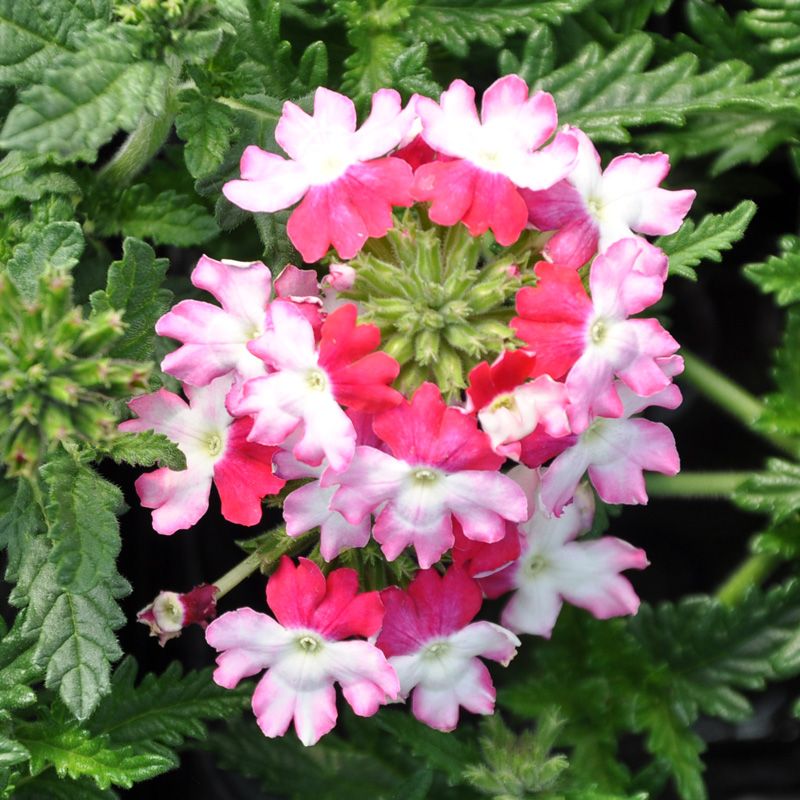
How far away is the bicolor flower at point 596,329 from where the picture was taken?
3.40ft

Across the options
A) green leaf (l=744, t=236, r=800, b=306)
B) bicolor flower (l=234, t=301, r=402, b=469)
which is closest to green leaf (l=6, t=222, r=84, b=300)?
bicolor flower (l=234, t=301, r=402, b=469)

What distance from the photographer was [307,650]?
1.20 m

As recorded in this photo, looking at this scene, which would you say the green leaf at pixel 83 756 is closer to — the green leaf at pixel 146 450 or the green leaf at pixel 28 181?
the green leaf at pixel 146 450

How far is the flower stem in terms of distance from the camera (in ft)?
4.12

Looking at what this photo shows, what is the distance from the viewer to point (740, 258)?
2.18 metres

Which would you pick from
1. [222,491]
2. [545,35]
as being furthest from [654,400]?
[545,35]

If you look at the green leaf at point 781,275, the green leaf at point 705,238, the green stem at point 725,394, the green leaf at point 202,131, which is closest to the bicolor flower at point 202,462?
the green leaf at point 202,131

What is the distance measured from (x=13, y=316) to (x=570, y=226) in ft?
1.80

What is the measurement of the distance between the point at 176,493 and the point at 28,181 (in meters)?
0.45

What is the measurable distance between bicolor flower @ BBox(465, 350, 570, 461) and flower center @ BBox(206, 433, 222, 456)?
0.31 meters

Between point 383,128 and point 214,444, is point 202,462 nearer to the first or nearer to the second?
point 214,444

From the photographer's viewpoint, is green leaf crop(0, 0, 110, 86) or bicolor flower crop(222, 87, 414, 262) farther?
green leaf crop(0, 0, 110, 86)

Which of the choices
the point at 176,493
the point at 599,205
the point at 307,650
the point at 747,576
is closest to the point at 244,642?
the point at 307,650

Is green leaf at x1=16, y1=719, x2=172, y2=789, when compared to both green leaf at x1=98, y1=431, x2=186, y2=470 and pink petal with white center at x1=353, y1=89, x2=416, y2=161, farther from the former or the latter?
pink petal with white center at x1=353, y1=89, x2=416, y2=161
